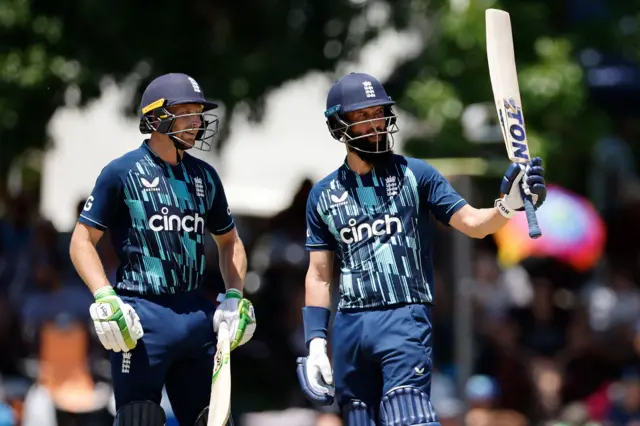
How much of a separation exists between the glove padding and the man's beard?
939mm

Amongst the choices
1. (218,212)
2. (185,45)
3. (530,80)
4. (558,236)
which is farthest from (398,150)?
(218,212)

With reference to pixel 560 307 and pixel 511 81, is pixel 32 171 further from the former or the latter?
pixel 511 81

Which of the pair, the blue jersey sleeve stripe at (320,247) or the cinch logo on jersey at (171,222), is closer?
the cinch logo on jersey at (171,222)

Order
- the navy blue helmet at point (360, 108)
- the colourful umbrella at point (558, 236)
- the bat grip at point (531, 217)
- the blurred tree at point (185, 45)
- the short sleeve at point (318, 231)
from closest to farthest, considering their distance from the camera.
A: the bat grip at point (531, 217), the navy blue helmet at point (360, 108), the short sleeve at point (318, 231), the blurred tree at point (185, 45), the colourful umbrella at point (558, 236)

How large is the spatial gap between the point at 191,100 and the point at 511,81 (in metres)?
1.58

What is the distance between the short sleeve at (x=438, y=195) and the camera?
658 cm

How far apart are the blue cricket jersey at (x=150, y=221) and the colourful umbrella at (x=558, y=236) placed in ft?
20.4

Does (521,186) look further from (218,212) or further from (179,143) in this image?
(179,143)

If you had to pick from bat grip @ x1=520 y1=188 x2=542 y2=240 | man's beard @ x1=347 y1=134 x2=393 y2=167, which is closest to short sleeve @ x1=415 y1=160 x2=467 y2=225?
man's beard @ x1=347 y1=134 x2=393 y2=167

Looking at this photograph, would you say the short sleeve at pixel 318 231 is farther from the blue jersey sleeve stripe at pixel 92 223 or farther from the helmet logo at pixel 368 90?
the blue jersey sleeve stripe at pixel 92 223

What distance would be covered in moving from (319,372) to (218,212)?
97 centimetres

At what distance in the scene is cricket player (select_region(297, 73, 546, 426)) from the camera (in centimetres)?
641

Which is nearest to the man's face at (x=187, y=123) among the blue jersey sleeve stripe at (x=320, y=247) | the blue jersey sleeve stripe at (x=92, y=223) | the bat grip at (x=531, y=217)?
the blue jersey sleeve stripe at (x=92, y=223)

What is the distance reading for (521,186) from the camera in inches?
245
